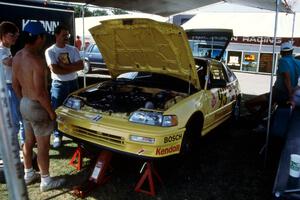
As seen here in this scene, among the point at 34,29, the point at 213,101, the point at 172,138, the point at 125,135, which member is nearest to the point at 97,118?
the point at 125,135

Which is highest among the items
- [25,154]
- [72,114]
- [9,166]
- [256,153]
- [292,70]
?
[292,70]

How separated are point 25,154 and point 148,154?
1.47 meters

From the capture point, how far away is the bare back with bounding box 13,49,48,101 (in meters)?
3.12

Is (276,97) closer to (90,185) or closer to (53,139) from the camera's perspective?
(90,185)

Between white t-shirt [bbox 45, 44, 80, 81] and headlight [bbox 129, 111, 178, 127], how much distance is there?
163cm

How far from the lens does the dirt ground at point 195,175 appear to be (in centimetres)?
352

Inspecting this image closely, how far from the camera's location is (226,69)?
Result: 5.89 meters

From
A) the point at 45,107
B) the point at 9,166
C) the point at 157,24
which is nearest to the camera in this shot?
the point at 9,166

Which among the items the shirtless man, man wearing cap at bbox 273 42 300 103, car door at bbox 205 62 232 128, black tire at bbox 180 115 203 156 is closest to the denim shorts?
the shirtless man

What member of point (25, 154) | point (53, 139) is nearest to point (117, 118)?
point (25, 154)

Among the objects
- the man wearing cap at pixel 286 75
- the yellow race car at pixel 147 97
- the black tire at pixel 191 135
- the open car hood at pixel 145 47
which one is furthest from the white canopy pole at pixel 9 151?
the man wearing cap at pixel 286 75

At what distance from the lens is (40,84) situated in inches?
125

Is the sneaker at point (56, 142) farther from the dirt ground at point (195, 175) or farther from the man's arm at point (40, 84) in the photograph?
the man's arm at point (40, 84)

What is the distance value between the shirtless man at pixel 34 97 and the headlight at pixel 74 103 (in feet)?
2.03
